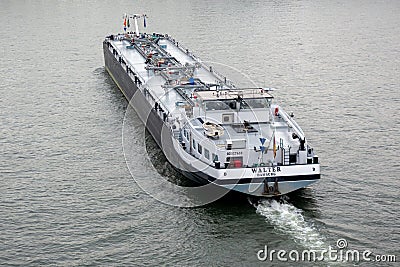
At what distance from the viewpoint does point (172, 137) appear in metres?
44.7

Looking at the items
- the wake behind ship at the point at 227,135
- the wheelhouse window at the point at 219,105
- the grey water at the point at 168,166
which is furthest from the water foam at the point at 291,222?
the wheelhouse window at the point at 219,105

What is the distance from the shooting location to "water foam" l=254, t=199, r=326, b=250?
115ft

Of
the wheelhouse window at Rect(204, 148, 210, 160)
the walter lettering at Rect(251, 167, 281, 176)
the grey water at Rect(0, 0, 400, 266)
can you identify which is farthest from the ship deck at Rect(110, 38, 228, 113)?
the walter lettering at Rect(251, 167, 281, 176)

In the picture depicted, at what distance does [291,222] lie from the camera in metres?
36.8

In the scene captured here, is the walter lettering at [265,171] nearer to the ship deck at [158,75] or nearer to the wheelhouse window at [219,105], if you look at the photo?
the wheelhouse window at [219,105]

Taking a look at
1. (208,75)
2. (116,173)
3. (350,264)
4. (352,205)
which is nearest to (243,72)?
(208,75)

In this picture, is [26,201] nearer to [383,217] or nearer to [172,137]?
[172,137]

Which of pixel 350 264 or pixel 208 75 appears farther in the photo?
pixel 208 75

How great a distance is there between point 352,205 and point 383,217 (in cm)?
→ 200
